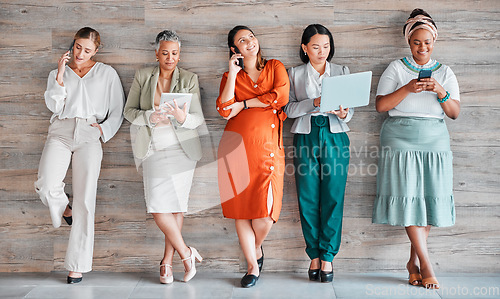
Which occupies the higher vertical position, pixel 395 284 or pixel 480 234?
pixel 480 234

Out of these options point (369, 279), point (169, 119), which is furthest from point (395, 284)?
point (169, 119)

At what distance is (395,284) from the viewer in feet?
9.64

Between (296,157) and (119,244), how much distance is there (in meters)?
1.37

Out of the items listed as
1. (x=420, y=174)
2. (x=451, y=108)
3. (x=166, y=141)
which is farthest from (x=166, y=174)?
(x=451, y=108)

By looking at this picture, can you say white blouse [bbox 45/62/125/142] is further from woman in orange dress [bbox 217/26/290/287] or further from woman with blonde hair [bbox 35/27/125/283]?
woman in orange dress [bbox 217/26/290/287]

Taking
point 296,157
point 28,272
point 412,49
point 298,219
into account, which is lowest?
point 28,272

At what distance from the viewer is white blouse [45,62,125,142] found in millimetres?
2922

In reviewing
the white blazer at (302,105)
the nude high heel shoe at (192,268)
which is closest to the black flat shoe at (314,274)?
the nude high heel shoe at (192,268)

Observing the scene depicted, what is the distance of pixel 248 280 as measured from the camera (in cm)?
291

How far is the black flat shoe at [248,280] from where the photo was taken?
2.90 meters

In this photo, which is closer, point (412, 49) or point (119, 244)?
point (412, 49)

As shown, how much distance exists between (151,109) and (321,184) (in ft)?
3.89

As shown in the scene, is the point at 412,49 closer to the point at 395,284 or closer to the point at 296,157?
the point at 296,157

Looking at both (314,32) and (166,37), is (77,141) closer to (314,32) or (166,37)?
(166,37)
